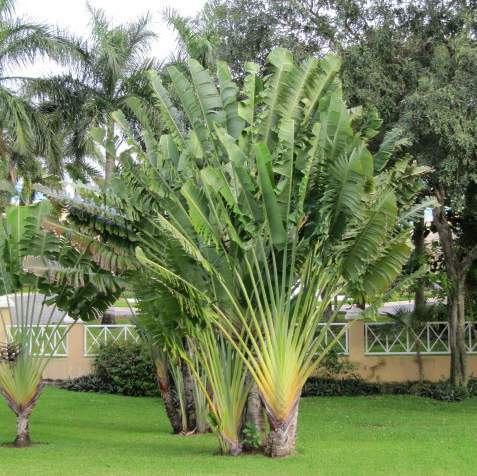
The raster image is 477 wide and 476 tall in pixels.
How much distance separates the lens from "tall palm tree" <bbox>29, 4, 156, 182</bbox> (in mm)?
22531

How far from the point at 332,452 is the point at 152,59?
1535 cm

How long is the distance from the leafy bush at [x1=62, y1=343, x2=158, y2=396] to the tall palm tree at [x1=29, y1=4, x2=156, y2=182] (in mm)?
6255

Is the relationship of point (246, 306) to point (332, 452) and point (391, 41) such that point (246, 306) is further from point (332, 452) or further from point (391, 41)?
point (391, 41)

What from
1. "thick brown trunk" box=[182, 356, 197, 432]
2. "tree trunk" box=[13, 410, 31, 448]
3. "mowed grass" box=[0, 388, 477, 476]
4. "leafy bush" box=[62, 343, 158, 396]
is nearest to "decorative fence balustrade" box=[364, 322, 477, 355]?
"mowed grass" box=[0, 388, 477, 476]

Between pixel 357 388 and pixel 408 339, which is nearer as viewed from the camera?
pixel 357 388

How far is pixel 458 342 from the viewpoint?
693 inches

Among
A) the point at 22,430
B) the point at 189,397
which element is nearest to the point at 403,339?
the point at 189,397

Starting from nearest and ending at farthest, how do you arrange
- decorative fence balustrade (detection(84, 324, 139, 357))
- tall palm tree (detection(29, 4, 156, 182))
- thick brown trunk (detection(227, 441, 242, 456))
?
thick brown trunk (detection(227, 441, 242, 456)) → decorative fence balustrade (detection(84, 324, 139, 357)) → tall palm tree (detection(29, 4, 156, 182))

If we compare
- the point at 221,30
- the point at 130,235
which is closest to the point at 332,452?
the point at 130,235

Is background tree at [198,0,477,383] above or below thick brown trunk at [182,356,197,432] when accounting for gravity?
above

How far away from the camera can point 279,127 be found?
9.51 meters

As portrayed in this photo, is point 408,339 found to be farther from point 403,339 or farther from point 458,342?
point 458,342

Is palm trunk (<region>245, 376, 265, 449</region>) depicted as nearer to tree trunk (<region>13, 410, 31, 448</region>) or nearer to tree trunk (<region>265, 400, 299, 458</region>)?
tree trunk (<region>265, 400, 299, 458</region>)

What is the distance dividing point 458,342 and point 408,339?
1451 millimetres
